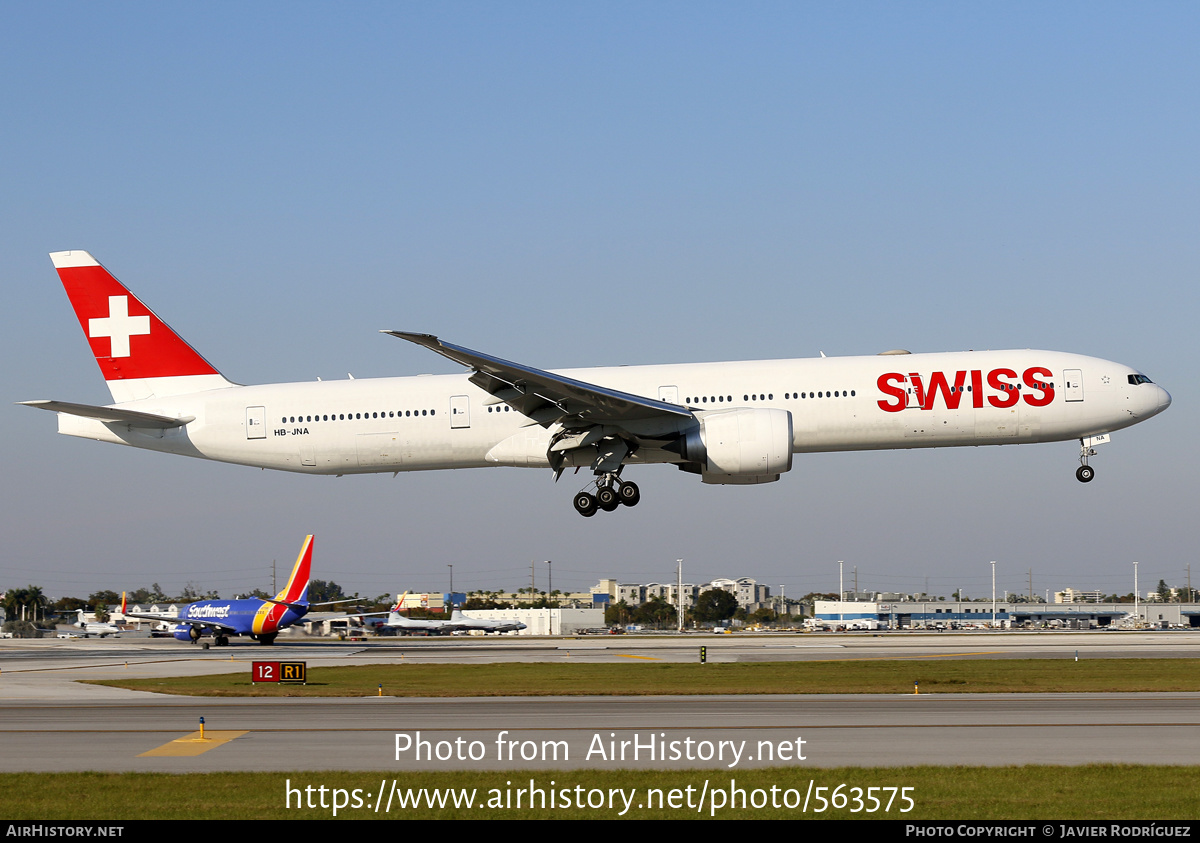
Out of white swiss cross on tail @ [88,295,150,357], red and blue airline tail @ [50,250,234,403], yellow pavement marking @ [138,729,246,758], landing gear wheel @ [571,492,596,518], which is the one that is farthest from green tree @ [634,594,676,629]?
yellow pavement marking @ [138,729,246,758]

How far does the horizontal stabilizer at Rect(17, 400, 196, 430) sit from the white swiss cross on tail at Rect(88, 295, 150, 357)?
3.43m

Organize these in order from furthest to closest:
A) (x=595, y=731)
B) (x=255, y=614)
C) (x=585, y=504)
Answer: (x=255, y=614), (x=585, y=504), (x=595, y=731)

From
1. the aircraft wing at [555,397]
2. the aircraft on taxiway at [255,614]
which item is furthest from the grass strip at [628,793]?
the aircraft on taxiway at [255,614]

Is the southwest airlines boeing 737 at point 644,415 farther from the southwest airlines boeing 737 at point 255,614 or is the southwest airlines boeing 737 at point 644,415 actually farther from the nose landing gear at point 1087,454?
the southwest airlines boeing 737 at point 255,614

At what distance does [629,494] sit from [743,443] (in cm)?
461

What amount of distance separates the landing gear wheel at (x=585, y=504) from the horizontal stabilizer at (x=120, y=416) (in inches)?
537

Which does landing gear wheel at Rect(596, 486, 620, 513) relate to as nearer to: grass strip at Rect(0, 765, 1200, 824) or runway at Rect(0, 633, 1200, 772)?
runway at Rect(0, 633, 1200, 772)

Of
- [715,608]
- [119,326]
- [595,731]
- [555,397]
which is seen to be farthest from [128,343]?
[715,608]

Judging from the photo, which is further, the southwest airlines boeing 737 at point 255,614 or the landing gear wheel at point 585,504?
the southwest airlines boeing 737 at point 255,614

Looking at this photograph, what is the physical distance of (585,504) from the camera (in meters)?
35.4

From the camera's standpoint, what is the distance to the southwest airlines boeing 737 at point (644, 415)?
32.7 meters

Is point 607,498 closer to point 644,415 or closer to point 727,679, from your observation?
point 644,415
